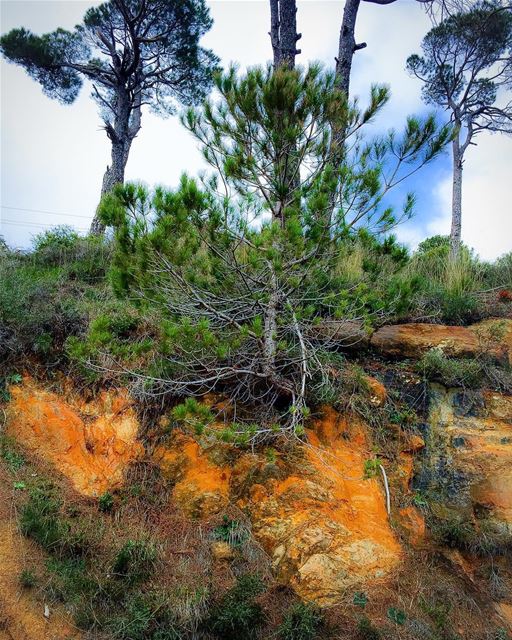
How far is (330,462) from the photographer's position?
398cm

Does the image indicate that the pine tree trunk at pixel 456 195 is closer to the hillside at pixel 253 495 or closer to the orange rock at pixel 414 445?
the hillside at pixel 253 495

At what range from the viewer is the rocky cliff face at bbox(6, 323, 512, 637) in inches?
138

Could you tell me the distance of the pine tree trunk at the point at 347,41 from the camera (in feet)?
24.6

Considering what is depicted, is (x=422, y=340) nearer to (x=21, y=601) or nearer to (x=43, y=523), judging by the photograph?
(x=43, y=523)

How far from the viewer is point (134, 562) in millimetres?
3451

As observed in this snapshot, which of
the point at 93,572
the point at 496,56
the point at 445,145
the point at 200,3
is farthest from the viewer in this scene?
the point at 496,56

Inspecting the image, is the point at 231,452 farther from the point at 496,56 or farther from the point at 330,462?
the point at 496,56

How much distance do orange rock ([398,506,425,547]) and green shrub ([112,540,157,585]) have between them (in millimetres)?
2057

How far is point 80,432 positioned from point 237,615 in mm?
2248

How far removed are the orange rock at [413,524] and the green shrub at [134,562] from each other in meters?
2.06

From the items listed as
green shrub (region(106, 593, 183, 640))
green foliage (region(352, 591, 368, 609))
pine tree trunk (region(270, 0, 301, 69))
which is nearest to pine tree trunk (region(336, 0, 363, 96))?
pine tree trunk (region(270, 0, 301, 69))

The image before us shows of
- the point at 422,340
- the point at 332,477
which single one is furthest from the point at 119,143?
the point at 332,477

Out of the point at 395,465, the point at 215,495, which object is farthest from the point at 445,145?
the point at 215,495

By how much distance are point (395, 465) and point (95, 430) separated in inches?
113
